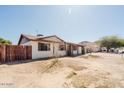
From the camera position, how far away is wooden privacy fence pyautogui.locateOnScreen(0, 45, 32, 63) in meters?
11.8

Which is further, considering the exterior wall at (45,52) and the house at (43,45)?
the house at (43,45)

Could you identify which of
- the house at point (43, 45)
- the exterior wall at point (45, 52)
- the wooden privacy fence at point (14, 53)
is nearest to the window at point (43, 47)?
the house at point (43, 45)

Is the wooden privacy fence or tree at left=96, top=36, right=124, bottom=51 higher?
tree at left=96, top=36, right=124, bottom=51

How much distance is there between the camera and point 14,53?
1255 cm

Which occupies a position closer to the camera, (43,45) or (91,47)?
(43,45)

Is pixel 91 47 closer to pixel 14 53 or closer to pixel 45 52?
pixel 45 52

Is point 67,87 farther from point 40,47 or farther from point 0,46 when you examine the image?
point 40,47

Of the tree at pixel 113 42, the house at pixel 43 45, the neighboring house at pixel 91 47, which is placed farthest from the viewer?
the tree at pixel 113 42

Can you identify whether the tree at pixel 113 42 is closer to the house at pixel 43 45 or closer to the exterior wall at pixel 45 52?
the house at pixel 43 45

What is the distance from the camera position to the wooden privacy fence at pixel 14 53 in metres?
11.8

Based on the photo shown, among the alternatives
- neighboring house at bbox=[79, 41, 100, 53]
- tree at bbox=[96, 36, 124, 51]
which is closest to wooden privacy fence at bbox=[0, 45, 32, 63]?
neighboring house at bbox=[79, 41, 100, 53]

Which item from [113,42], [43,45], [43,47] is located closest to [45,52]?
[43,47]

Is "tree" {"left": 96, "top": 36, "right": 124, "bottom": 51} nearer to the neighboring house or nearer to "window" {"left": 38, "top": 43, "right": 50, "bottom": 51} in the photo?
the neighboring house

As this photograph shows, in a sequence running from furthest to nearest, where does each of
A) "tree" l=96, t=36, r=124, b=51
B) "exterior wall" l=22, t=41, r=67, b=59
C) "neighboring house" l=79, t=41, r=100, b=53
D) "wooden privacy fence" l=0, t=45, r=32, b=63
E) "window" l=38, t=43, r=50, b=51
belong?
"tree" l=96, t=36, r=124, b=51 → "neighboring house" l=79, t=41, r=100, b=53 → "window" l=38, t=43, r=50, b=51 → "exterior wall" l=22, t=41, r=67, b=59 → "wooden privacy fence" l=0, t=45, r=32, b=63
